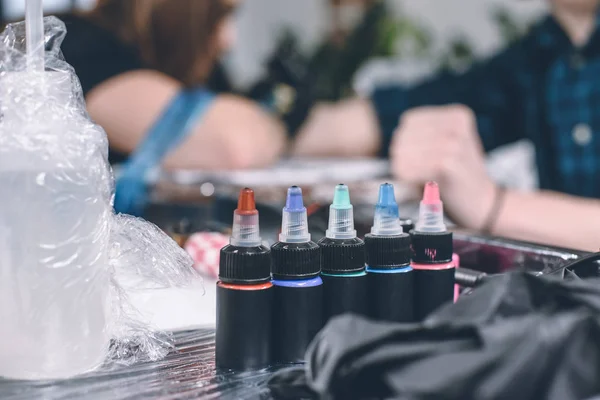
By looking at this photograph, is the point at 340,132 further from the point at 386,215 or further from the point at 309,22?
the point at 309,22

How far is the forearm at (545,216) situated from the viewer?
91cm

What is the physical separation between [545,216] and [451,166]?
0.18 metres

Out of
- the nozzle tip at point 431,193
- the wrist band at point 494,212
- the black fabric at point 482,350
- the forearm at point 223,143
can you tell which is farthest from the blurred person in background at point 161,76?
the black fabric at point 482,350

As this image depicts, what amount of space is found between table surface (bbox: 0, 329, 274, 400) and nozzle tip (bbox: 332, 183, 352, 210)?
126mm

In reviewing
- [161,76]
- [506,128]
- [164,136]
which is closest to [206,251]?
[164,136]

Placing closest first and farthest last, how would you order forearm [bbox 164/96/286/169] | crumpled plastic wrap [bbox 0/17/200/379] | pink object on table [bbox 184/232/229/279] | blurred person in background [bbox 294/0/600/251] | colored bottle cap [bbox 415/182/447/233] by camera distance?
crumpled plastic wrap [bbox 0/17/200/379] → colored bottle cap [bbox 415/182/447/233] → pink object on table [bbox 184/232/229/279] → blurred person in background [bbox 294/0/600/251] → forearm [bbox 164/96/286/169]

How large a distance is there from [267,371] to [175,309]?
7.1 inches

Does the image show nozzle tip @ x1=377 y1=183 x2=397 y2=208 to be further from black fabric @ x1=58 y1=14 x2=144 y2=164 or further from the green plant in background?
the green plant in background

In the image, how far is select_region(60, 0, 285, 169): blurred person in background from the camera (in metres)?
1.31

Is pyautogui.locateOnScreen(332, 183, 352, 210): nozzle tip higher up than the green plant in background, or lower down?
lower down

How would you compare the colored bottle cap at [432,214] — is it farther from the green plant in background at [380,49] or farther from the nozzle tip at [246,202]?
the green plant in background at [380,49]

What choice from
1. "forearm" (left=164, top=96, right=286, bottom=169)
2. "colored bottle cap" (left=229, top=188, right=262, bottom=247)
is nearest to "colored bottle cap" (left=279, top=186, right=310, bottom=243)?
"colored bottle cap" (left=229, top=188, right=262, bottom=247)

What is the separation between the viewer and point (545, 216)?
106 centimetres

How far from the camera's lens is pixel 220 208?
3.50ft
